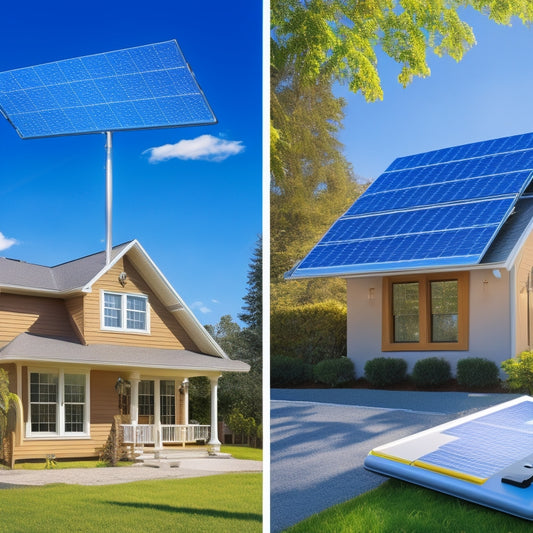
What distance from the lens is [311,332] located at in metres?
11.2

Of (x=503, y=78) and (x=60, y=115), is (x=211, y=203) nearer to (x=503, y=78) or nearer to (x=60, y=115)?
(x=60, y=115)

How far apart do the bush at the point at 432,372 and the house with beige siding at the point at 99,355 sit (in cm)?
473

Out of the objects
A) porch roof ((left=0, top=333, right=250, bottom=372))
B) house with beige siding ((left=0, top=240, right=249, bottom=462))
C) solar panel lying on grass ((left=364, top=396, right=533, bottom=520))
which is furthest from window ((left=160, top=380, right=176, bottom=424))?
solar panel lying on grass ((left=364, top=396, right=533, bottom=520))

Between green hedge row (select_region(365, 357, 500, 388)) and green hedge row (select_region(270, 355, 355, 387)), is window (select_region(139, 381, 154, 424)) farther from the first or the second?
green hedge row (select_region(270, 355, 355, 387))

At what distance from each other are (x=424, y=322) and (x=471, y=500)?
5009mm

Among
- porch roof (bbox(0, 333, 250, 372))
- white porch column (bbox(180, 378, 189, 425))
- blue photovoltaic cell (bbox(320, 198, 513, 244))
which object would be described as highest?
blue photovoltaic cell (bbox(320, 198, 513, 244))

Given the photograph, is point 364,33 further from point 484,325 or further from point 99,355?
point 99,355

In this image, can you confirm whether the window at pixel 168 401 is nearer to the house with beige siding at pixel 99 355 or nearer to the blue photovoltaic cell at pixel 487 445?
the house with beige siding at pixel 99 355

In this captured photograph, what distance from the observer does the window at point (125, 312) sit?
15.7ft

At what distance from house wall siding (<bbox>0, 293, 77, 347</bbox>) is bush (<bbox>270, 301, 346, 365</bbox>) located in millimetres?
6586

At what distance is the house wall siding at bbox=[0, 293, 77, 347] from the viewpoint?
451 cm

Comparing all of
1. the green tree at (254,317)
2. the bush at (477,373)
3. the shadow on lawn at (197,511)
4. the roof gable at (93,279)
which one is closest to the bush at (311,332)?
the bush at (477,373)

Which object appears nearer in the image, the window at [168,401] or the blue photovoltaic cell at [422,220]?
the window at [168,401]

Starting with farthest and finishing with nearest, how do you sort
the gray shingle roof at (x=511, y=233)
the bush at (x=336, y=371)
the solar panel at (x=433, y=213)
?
the bush at (x=336, y=371)
the solar panel at (x=433, y=213)
the gray shingle roof at (x=511, y=233)
